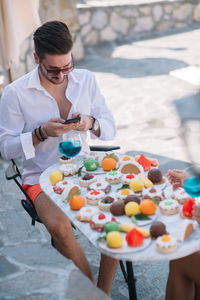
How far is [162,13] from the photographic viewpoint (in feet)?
35.0

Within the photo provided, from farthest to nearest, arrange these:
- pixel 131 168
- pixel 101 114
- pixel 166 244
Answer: pixel 101 114 → pixel 131 168 → pixel 166 244

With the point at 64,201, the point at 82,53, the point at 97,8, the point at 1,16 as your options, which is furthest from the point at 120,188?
the point at 97,8

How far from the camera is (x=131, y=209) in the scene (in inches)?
82.6

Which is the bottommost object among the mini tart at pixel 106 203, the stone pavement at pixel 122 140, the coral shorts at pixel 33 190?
the stone pavement at pixel 122 140

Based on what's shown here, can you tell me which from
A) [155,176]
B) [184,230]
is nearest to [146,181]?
[155,176]

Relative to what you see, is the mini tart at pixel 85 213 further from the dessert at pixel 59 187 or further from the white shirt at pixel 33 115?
the white shirt at pixel 33 115

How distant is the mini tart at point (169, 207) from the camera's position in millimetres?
2096

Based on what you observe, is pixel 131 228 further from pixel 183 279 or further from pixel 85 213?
pixel 183 279

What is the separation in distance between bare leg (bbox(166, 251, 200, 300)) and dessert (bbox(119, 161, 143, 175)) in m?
0.54

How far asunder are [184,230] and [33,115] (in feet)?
4.67

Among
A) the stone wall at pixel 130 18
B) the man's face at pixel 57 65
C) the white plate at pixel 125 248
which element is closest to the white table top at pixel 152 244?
the white plate at pixel 125 248

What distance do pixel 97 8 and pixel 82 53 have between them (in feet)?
4.44

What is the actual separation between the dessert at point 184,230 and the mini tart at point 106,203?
1.35ft

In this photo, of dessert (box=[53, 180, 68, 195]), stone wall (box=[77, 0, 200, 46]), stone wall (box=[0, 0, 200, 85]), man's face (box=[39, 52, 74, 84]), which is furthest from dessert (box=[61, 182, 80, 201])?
stone wall (box=[77, 0, 200, 46])
